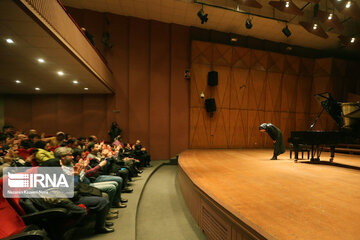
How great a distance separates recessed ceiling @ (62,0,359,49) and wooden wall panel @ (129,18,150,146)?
0.57m

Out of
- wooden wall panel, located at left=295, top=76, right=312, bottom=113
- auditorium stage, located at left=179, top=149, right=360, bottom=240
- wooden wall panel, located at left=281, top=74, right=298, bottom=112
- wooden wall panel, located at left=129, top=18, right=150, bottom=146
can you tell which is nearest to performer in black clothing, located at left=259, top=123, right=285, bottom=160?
auditorium stage, located at left=179, top=149, right=360, bottom=240

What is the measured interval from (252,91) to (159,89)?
4.24 m

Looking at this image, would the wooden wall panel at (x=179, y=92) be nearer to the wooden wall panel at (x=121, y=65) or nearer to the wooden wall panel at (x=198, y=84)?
the wooden wall panel at (x=198, y=84)

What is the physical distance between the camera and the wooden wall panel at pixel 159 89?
6.81m

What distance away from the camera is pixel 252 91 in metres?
7.83

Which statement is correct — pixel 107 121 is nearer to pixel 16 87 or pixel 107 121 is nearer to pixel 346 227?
pixel 16 87

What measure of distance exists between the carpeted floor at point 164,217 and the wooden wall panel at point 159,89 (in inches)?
127

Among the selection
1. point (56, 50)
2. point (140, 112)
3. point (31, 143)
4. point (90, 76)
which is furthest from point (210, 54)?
point (31, 143)

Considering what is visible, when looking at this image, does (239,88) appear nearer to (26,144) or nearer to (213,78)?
(213,78)

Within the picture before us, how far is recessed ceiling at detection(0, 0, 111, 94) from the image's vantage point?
226cm

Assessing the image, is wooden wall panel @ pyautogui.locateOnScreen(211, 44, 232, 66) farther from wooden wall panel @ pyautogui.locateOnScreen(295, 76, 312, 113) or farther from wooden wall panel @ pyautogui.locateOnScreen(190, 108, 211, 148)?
wooden wall panel @ pyautogui.locateOnScreen(295, 76, 312, 113)

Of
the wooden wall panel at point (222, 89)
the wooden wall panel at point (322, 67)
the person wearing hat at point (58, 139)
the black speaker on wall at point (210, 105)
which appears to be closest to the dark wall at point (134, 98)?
the black speaker on wall at point (210, 105)

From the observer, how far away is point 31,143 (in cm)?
300

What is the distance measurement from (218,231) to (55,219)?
1475 millimetres
